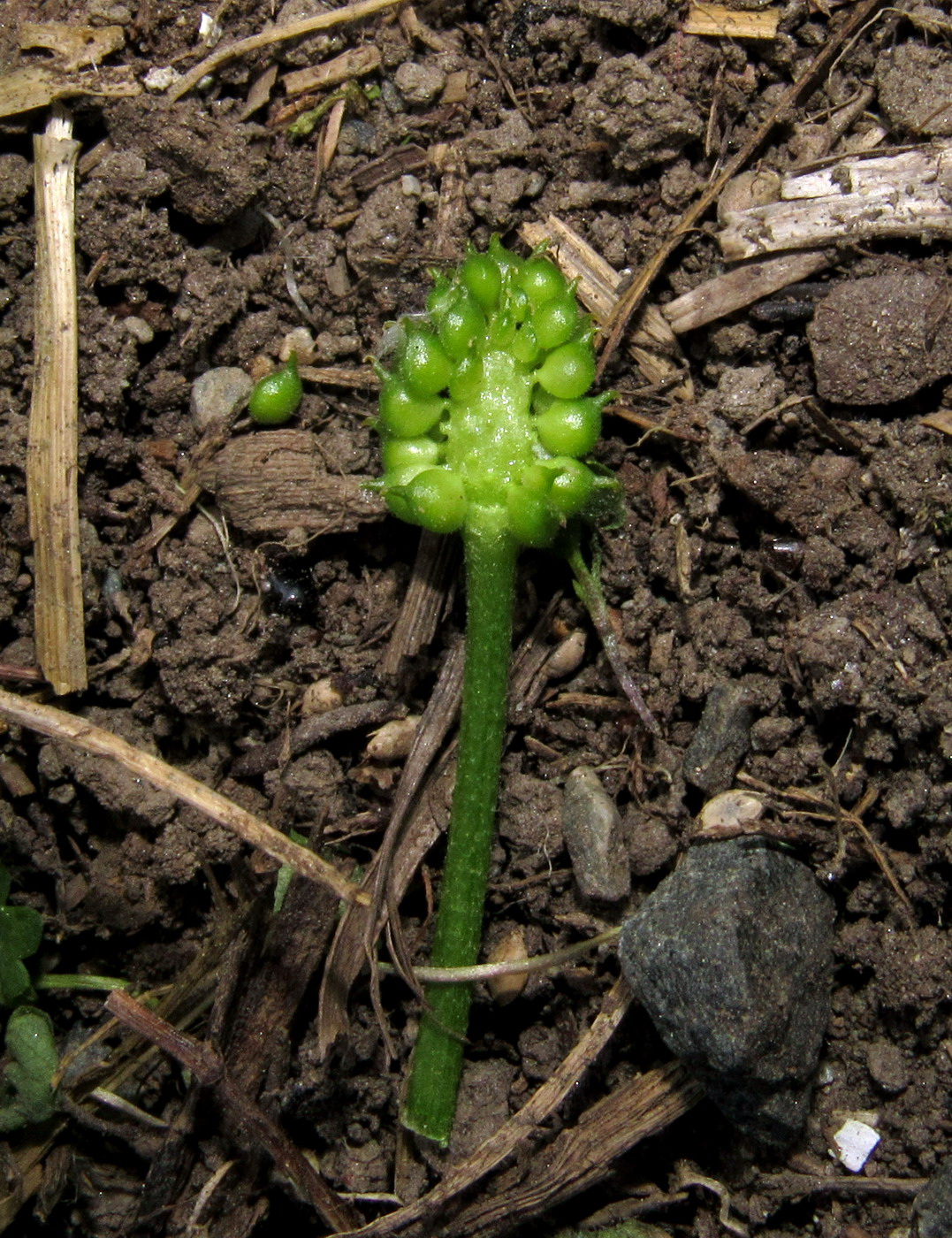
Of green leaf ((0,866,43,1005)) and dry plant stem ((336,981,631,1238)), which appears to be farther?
green leaf ((0,866,43,1005))

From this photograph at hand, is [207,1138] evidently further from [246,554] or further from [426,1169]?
[246,554]

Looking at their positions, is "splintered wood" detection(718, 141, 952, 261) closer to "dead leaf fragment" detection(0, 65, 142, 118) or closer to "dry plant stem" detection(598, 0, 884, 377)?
"dry plant stem" detection(598, 0, 884, 377)

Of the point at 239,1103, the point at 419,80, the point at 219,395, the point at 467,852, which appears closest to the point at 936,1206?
the point at 467,852

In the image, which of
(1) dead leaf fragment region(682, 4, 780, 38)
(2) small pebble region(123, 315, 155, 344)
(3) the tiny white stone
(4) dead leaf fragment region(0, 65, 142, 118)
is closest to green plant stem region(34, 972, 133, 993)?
(2) small pebble region(123, 315, 155, 344)

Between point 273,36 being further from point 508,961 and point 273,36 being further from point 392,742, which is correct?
point 508,961

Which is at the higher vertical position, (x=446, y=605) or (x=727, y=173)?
(x=727, y=173)
